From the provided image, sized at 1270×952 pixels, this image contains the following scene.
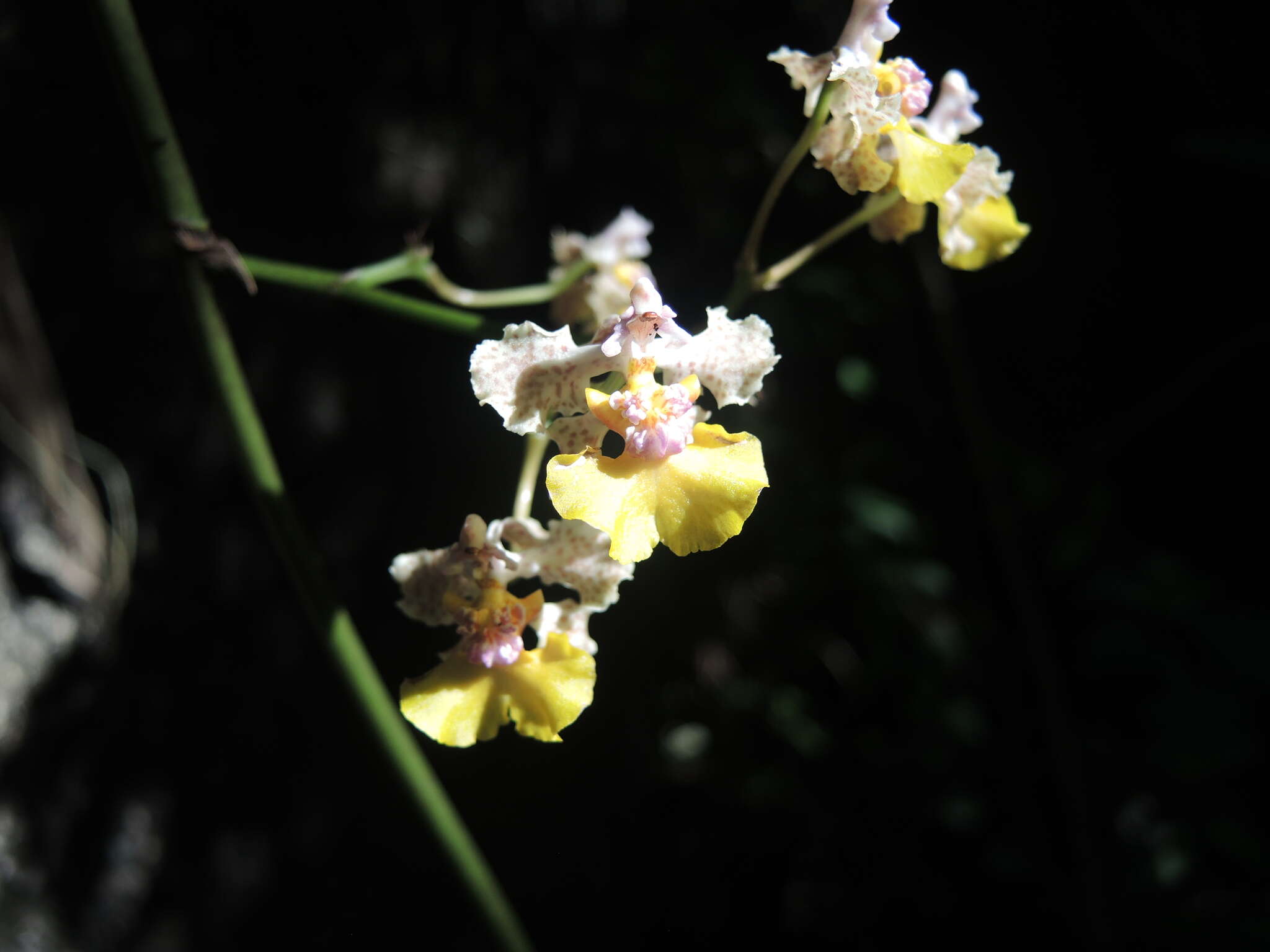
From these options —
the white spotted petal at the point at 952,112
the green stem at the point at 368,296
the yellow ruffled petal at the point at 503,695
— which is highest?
the white spotted petal at the point at 952,112

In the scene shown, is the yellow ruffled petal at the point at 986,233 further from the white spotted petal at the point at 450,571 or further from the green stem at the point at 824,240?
the white spotted petal at the point at 450,571

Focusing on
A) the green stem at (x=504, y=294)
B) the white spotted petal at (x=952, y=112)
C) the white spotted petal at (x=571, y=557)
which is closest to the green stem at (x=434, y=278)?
the green stem at (x=504, y=294)

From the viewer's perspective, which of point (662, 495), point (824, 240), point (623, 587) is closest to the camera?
point (662, 495)

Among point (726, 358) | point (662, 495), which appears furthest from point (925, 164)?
point (662, 495)

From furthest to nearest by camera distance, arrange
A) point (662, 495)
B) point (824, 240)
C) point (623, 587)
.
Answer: point (623, 587) → point (824, 240) → point (662, 495)

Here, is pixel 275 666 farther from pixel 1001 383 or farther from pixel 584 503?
pixel 1001 383

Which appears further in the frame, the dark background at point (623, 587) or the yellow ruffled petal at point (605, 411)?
the dark background at point (623, 587)

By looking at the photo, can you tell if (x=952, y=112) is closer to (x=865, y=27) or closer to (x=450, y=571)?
(x=865, y=27)

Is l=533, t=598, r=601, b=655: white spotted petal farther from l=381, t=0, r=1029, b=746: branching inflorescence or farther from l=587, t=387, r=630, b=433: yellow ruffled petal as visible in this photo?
l=587, t=387, r=630, b=433: yellow ruffled petal
